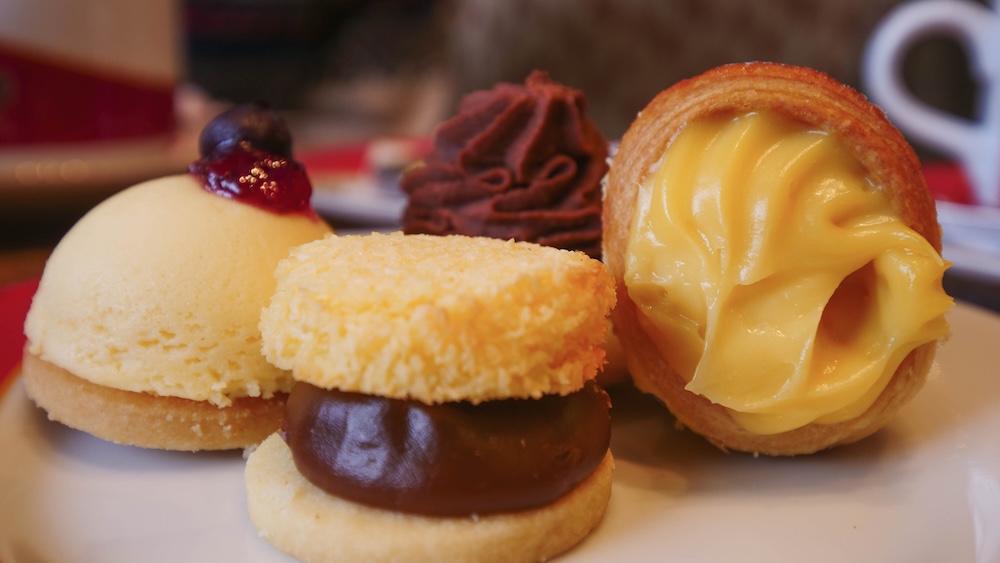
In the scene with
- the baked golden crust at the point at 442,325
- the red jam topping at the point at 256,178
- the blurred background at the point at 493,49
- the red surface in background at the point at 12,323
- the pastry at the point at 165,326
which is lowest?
the blurred background at the point at 493,49

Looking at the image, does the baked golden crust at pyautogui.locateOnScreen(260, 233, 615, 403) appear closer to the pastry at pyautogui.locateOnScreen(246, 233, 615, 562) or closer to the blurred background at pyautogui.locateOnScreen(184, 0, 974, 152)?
the pastry at pyautogui.locateOnScreen(246, 233, 615, 562)

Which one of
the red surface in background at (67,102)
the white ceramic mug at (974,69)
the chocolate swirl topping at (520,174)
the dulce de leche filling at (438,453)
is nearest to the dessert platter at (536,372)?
the dulce de leche filling at (438,453)

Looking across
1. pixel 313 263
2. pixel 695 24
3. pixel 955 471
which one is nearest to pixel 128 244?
pixel 313 263

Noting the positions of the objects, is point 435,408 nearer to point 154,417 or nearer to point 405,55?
point 154,417

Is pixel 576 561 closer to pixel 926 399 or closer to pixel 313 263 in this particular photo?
pixel 313 263

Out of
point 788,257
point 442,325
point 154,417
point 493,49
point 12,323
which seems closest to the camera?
point 442,325

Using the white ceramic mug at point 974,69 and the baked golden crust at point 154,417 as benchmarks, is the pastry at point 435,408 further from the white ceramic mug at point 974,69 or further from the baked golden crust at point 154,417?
the white ceramic mug at point 974,69

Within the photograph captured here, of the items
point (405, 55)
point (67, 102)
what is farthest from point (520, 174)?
point (405, 55)
